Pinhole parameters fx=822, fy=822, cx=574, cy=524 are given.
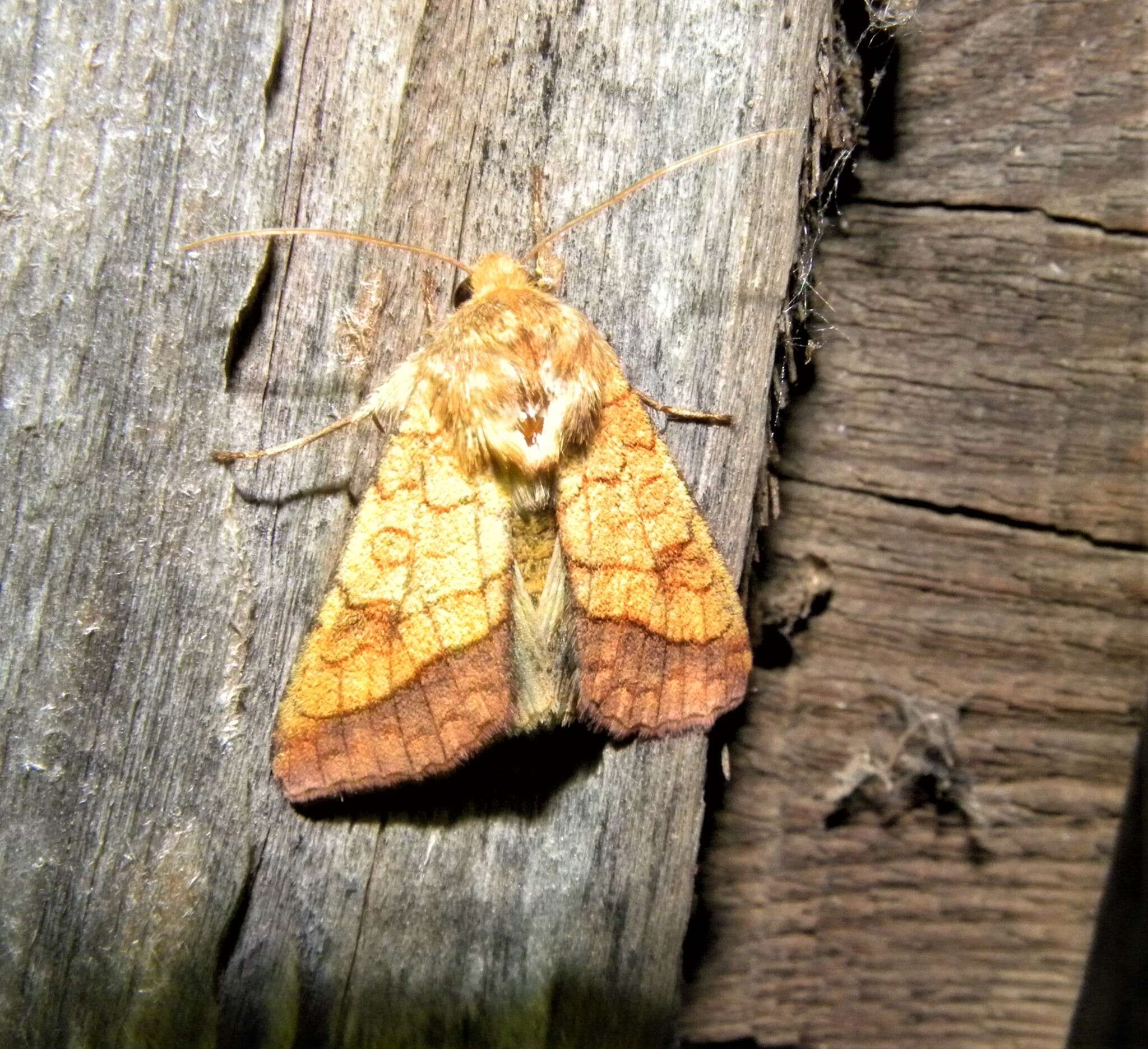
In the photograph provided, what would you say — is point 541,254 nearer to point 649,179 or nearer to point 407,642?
point 649,179

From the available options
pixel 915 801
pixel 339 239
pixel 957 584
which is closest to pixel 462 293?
pixel 339 239

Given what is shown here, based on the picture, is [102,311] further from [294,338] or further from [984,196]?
[984,196]

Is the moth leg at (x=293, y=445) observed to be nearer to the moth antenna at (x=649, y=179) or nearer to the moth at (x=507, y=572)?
the moth at (x=507, y=572)

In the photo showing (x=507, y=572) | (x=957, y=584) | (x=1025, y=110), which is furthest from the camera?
(x=957, y=584)

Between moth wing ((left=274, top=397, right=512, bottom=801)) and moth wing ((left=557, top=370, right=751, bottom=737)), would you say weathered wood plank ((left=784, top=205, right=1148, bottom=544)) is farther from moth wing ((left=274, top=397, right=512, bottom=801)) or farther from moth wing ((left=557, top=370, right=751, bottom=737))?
moth wing ((left=274, top=397, right=512, bottom=801))

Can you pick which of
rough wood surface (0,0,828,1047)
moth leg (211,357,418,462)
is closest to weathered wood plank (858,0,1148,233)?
rough wood surface (0,0,828,1047)

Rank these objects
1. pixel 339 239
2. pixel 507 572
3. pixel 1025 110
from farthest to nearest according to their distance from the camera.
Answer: pixel 1025 110 < pixel 507 572 < pixel 339 239
